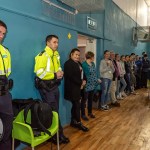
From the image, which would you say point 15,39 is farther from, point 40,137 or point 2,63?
point 40,137

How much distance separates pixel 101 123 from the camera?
461 centimetres

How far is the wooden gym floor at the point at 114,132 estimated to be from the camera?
3.43 meters

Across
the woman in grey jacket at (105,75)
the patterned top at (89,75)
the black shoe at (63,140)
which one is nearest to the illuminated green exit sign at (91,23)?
the woman in grey jacket at (105,75)

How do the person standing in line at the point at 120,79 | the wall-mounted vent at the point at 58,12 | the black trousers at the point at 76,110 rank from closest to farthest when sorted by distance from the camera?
the wall-mounted vent at the point at 58,12 < the black trousers at the point at 76,110 < the person standing in line at the point at 120,79

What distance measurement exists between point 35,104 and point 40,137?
0.36 meters

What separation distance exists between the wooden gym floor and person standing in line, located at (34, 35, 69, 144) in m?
0.76

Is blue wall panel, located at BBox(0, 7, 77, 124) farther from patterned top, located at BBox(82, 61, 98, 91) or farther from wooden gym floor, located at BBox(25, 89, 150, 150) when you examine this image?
patterned top, located at BBox(82, 61, 98, 91)

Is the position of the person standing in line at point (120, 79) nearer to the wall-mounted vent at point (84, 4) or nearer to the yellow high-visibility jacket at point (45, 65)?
the wall-mounted vent at point (84, 4)

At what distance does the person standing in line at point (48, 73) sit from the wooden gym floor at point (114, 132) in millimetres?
758

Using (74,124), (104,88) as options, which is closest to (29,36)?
(74,124)

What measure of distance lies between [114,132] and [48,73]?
1.74 m

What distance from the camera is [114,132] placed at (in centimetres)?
407

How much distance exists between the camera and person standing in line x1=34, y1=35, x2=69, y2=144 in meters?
3.13

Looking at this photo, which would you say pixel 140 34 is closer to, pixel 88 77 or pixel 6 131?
pixel 88 77
